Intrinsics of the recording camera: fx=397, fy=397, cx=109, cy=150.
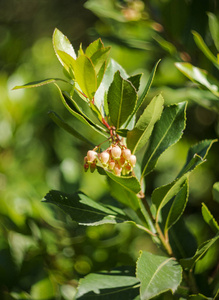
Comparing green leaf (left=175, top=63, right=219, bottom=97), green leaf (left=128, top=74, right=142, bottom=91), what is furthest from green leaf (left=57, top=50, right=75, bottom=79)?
green leaf (left=175, top=63, right=219, bottom=97)

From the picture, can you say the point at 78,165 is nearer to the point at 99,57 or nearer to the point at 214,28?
the point at 214,28

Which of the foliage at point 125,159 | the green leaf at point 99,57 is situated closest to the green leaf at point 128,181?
the foliage at point 125,159

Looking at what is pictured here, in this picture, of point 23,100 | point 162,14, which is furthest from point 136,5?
point 23,100

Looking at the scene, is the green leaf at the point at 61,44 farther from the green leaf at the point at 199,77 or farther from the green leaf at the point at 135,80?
the green leaf at the point at 199,77

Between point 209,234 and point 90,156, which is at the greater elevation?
point 90,156

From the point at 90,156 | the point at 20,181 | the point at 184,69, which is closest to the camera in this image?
the point at 90,156

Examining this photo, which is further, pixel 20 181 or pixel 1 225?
pixel 20 181

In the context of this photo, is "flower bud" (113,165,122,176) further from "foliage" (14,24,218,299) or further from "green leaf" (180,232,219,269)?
"green leaf" (180,232,219,269)

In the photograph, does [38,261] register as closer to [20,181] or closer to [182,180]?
[20,181]
